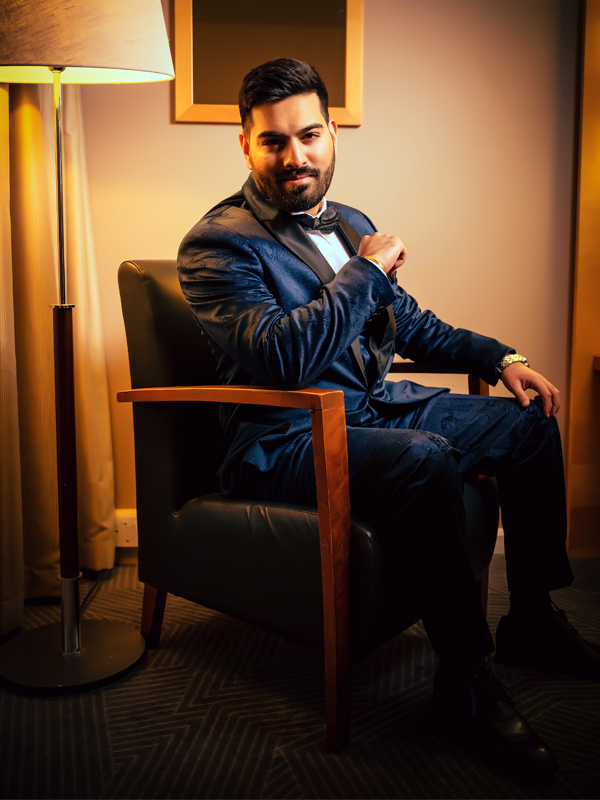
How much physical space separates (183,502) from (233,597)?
0.26 m

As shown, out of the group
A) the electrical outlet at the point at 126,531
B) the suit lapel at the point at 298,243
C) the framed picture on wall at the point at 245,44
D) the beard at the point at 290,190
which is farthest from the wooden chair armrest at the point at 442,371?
the electrical outlet at the point at 126,531

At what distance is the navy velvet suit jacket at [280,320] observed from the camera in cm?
137

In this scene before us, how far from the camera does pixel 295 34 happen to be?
2.20 m

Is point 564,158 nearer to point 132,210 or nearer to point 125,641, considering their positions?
point 132,210

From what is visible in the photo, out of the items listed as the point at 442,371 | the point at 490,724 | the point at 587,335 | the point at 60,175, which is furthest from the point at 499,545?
the point at 60,175

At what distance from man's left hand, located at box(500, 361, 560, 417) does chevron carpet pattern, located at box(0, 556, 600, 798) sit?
2.07 ft

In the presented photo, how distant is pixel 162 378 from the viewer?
1631 mm

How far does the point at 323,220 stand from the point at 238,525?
2.46ft

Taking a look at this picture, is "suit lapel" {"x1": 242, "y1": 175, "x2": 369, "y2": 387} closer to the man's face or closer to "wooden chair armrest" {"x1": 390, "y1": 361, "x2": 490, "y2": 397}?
the man's face

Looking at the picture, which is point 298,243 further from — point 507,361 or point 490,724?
point 490,724

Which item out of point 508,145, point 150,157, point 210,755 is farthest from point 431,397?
point 150,157

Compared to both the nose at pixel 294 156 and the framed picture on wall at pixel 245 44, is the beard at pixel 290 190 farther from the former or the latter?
the framed picture on wall at pixel 245 44

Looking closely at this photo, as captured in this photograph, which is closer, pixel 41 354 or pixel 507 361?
pixel 507 361

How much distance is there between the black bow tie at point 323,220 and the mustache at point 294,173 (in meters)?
0.09
